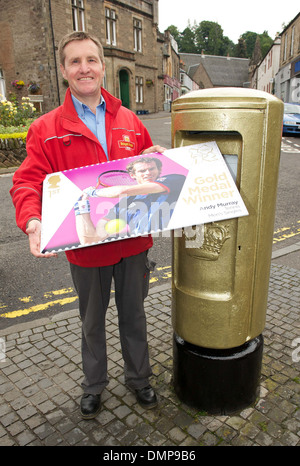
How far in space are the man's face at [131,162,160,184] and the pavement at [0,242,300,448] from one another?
149 cm

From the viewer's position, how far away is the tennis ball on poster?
1.63 metres

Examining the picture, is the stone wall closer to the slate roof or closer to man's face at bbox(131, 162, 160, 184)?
man's face at bbox(131, 162, 160, 184)

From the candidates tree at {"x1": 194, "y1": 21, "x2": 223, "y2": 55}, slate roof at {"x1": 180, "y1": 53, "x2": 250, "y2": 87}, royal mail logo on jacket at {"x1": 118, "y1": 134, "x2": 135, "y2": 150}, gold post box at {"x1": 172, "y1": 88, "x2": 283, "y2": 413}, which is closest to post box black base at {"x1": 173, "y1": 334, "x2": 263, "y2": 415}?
gold post box at {"x1": 172, "y1": 88, "x2": 283, "y2": 413}

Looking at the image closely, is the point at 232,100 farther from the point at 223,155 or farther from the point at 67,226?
the point at 67,226

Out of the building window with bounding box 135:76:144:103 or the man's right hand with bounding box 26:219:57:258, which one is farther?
the building window with bounding box 135:76:144:103

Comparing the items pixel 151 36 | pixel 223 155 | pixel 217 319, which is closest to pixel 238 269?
pixel 217 319

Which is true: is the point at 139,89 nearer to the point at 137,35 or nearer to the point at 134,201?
the point at 137,35

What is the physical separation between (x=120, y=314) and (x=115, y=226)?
2.87ft

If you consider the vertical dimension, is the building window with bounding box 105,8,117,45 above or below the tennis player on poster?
above

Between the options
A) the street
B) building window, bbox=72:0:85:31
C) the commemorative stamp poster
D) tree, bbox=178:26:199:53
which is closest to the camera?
the commemorative stamp poster

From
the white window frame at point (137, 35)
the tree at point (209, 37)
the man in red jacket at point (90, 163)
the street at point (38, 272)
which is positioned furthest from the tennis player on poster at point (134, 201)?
the tree at point (209, 37)

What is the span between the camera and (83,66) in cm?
196

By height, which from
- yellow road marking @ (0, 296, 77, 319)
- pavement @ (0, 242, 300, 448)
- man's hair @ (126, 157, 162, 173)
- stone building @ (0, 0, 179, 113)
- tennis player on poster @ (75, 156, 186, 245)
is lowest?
yellow road marking @ (0, 296, 77, 319)

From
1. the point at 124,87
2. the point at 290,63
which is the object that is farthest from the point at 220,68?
the point at 124,87
